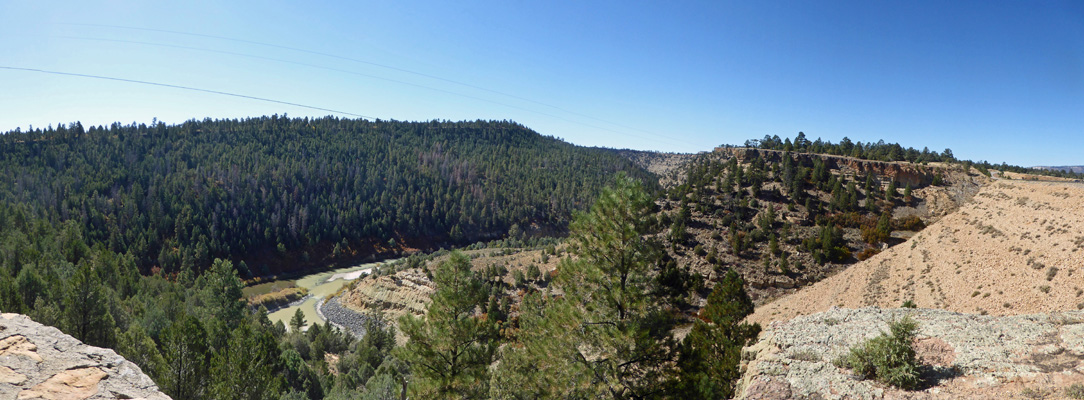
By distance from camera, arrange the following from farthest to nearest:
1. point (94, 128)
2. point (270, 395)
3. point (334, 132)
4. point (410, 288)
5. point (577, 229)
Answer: point (334, 132) < point (94, 128) < point (410, 288) < point (270, 395) < point (577, 229)

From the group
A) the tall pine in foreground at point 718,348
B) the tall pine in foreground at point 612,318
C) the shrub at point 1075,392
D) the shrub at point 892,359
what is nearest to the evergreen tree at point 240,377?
the tall pine in foreground at point 612,318

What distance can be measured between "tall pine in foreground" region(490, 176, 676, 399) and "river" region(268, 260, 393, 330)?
47985 mm

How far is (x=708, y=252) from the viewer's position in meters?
46.2

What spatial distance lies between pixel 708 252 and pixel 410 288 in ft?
116

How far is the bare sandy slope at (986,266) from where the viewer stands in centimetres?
2100

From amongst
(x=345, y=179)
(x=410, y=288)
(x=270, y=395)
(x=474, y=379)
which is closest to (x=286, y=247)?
(x=345, y=179)

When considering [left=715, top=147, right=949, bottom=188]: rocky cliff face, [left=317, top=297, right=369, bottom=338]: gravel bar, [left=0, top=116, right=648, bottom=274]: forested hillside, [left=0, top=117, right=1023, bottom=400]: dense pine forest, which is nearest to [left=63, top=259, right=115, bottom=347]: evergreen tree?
[left=0, top=117, right=1023, bottom=400]: dense pine forest

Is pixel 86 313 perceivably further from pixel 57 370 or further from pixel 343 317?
pixel 343 317

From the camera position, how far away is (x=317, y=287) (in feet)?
252

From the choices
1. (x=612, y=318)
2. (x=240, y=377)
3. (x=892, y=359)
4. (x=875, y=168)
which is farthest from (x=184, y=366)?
(x=875, y=168)

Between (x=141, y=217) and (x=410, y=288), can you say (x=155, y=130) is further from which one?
(x=410, y=288)

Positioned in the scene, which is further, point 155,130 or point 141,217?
point 155,130

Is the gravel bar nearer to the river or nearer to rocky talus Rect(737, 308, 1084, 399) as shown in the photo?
the river

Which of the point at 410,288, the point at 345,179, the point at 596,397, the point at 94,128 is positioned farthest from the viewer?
the point at 94,128
